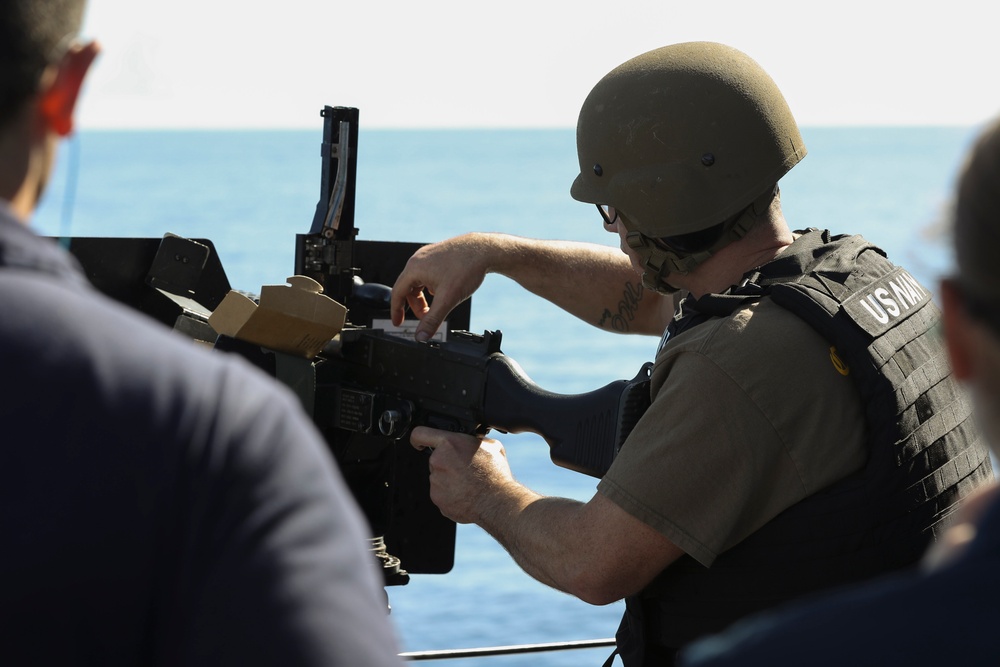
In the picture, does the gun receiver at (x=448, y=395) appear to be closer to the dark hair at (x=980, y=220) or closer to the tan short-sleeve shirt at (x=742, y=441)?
the tan short-sleeve shirt at (x=742, y=441)

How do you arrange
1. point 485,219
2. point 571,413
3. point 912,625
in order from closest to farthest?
point 912,625, point 571,413, point 485,219

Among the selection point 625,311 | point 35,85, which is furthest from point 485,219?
point 35,85

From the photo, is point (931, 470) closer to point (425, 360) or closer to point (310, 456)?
point (425, 360)

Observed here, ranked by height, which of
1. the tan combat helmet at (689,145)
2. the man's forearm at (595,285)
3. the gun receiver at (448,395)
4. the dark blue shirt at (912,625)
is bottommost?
the gun receiver at (448,395)

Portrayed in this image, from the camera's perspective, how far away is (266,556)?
1029mm

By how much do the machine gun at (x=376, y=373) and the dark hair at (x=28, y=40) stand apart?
154 centimetres

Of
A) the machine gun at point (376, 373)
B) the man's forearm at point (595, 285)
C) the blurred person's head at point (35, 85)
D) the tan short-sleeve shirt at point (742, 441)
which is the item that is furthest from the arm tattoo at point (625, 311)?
the blurred person's head at point (35, 85)

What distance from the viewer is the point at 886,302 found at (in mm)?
2342

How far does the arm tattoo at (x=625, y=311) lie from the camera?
3457 mm

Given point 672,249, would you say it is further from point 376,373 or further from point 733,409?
point 376,373

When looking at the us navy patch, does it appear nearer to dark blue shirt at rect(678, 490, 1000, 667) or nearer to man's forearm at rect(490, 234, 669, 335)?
man's forearm at rect(490, 234, 669, 335)

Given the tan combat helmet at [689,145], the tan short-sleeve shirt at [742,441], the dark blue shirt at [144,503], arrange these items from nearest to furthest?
1. the dark blue shirt at [144,503]
2. the tan short-sleeve shirt at [742,441]
3. the tan combat helmet at [689,145]

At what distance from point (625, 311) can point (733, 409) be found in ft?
4.26

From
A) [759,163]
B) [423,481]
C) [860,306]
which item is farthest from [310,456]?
[423,481]
